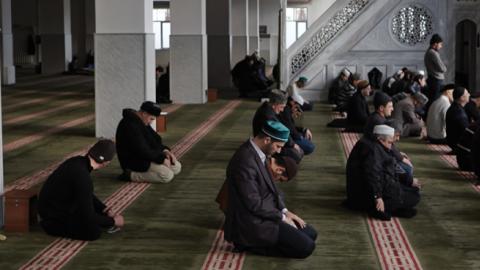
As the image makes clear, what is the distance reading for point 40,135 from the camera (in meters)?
12.3

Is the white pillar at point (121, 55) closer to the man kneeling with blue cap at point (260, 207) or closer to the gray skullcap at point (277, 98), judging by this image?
the gray skullcap at point (277, 98)

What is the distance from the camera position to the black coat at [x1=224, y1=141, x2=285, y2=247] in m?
5.61

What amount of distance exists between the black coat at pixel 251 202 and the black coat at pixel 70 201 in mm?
1032

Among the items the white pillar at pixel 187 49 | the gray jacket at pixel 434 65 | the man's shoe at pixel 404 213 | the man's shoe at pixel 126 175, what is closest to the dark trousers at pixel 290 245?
the man's shoe at pixel 404 213

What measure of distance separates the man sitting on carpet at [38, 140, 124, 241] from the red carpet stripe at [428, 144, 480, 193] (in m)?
4.00

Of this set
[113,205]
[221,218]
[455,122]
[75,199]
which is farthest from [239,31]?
[75,199]

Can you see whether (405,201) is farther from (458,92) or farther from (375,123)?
(458,92)

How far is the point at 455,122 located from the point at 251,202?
538 centimetres

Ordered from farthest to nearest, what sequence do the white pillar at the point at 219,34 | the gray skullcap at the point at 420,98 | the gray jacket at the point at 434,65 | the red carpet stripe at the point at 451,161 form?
the white pillar at the point at 219,34, the gray jacket at the point at 434,65, the gray skullcap at the point at 420,98, the red carpet stripe at the point at 451,161

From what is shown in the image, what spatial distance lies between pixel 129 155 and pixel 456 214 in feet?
10.8

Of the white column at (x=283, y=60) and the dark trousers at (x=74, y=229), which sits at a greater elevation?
the white column at (x=283, y=60)

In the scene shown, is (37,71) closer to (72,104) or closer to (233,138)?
(72,104)

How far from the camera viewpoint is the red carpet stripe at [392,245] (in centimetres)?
579

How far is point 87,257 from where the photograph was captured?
5.88 metres
